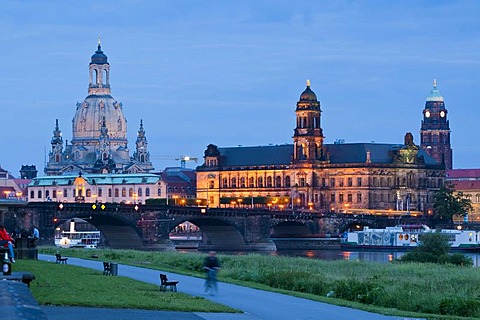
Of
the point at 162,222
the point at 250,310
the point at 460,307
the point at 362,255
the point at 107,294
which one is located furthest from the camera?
the point at 162,222

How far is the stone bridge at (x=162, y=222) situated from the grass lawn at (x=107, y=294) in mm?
85893

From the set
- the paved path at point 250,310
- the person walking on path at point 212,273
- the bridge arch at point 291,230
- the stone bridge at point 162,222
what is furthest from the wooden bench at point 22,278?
the bridge arch at point 291,230

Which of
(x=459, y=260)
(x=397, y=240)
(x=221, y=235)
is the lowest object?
(x=459, y=260)

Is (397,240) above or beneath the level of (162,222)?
beneath

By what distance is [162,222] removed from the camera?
162750 millimetres

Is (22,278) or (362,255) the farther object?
(362,255)

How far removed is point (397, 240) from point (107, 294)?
124727 mm

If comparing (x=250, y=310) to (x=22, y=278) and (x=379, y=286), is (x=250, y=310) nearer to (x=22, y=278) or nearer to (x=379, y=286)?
(x=22, y=278)

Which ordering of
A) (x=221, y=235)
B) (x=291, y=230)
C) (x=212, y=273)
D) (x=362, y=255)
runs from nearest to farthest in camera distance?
(x=212, y=273), (x=362, y=255), (x=221, y=235), (x=291, y=230)

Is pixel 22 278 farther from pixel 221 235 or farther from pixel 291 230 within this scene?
pixel 291 230

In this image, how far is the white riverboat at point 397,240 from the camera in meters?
160

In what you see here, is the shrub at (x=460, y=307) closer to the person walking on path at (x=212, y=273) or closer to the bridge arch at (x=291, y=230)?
the person walking on path at (x=212, y=273)

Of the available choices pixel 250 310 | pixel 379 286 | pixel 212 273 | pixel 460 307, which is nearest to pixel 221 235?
pixel 379 286

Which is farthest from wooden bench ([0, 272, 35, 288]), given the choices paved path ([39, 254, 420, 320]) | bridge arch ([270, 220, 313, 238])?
bridge arch ([270, 220, 313, 238])
